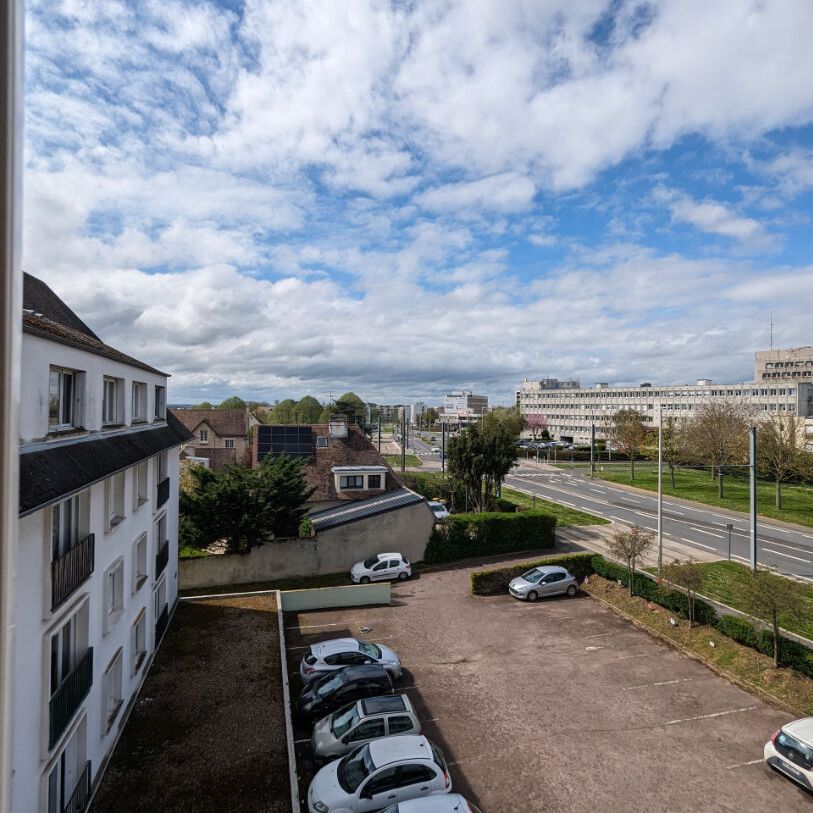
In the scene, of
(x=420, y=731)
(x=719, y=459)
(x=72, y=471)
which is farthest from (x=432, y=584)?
(x=719, y=459)

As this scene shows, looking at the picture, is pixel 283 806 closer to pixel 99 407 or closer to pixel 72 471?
pixel 72 471

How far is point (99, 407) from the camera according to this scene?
11852mm

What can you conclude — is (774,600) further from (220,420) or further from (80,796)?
(220,420)

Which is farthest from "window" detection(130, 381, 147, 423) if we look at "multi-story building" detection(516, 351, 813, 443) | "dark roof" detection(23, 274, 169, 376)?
"multi-story building" detection(516, 351, 813, 443)

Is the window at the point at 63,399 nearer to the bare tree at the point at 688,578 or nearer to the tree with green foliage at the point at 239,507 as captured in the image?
the tree with green foliage at the point at 239,507

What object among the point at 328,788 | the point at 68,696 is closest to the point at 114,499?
the point at 68,696

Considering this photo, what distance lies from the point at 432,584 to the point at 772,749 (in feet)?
47.9

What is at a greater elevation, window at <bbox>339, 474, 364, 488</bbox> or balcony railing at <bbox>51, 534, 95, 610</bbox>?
balcony railing at <bbox>51, 534, 95, 610</bbox>

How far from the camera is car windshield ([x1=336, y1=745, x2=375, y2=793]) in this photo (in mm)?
10680

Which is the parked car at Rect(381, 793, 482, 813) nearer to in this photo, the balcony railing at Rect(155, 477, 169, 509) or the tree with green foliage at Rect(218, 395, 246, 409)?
the balcony railing at Rect(155, 477, 169, 509)

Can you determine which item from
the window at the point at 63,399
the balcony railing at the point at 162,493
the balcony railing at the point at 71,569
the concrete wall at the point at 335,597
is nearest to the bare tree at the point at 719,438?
the concrete wall at the point at 335,597

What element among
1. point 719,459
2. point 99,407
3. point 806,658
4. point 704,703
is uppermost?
point 99,407

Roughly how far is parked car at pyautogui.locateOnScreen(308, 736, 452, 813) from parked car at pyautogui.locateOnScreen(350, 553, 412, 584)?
1331 centimetres

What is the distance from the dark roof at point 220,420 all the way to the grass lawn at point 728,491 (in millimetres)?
41196
